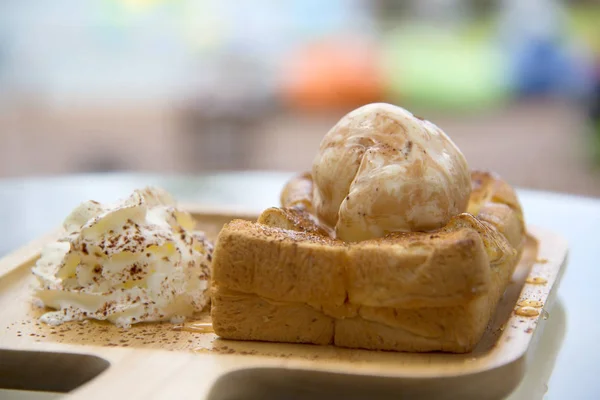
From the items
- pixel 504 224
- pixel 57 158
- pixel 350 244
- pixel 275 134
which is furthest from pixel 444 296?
pixel 275 134

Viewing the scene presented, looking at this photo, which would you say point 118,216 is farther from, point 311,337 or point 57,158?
point 57,158

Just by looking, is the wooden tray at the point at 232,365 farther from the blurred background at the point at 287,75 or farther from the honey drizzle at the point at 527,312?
the blurred background at the point at 287,75

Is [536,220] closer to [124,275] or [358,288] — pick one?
[358,288]

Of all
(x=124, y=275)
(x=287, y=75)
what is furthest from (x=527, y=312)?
(x=287, y=75)

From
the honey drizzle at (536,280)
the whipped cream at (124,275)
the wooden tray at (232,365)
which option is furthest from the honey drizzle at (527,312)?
the whipped cream at (124,275)

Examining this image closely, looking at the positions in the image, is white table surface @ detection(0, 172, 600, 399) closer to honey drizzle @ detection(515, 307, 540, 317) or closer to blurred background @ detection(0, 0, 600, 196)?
honey drizzle @ detection(515, 307, 540, 317)

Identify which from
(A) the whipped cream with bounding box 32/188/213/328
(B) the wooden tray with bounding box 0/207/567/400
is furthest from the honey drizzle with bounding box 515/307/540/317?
(A) the whipped cream with bounding box 32/188/213/328
